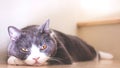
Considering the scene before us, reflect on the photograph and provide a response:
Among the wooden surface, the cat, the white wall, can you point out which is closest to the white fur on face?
the cat

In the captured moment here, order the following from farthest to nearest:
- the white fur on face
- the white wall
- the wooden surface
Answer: the wooden surface < the white wall < the white fur on face

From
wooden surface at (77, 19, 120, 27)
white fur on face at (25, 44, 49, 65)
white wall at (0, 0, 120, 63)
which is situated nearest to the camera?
white fur on face at (25, 44, 49, 65)

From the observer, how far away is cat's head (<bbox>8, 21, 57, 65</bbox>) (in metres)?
1.02

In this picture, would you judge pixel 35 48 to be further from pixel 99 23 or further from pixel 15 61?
pixel 99 23

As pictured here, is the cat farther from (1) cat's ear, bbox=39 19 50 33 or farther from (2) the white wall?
(2) the white wall

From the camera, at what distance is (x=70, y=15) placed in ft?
5.50

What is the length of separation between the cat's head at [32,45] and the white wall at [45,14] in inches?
6.4

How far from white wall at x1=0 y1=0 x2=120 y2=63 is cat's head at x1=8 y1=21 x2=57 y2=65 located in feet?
0.54

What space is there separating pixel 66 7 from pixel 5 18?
536mm

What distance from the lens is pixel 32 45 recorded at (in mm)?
1024

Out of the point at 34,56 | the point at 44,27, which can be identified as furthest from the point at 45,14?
the point at 34,56

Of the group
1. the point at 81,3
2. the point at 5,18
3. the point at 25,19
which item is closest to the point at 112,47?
the point at 81,3

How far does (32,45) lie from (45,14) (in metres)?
0.44

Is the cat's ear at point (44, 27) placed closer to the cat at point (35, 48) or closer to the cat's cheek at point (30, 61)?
the cat at point (35, 48)
